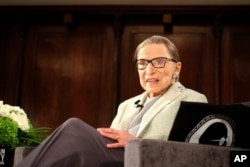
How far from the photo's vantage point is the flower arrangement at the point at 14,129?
154cm

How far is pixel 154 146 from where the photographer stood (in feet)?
3.76

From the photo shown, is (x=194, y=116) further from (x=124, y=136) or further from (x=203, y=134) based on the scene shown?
(x=124, y=136)

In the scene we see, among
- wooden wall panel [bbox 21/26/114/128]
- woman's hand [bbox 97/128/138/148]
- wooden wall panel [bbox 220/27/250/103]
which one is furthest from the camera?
wooden wall panel [bbox 21/26/114/128]

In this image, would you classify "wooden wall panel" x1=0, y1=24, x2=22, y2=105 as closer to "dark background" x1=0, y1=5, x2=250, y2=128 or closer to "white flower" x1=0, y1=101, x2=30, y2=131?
"dark background" x1=0, y1=5, x2=250, y2=128

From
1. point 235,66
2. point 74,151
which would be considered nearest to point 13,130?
point 74,151

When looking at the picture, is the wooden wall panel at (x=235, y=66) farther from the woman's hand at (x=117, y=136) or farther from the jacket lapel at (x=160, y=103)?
the woman's hand at (x=117, y=136)

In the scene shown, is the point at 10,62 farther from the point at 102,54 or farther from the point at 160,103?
the point at 160,103

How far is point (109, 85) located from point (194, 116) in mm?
2727

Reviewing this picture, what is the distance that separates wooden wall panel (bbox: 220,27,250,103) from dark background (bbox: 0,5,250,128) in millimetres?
10

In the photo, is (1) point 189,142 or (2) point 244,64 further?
(2) point 244,64

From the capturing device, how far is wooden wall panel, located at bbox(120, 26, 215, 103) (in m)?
3.88

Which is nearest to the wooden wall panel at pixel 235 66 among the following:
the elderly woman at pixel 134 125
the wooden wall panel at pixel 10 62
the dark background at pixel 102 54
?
the dark background at pixel 102 54

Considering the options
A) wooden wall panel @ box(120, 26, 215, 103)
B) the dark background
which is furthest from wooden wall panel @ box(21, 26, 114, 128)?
wooden wall panel @ box(120, 26, 215, 103)

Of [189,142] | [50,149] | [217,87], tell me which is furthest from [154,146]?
[217,87]
